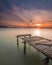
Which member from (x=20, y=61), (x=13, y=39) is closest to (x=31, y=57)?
(x=20, y=61)

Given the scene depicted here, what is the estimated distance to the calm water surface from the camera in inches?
93.4

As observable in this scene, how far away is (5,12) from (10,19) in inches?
10.5

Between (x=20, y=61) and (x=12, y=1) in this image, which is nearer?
(x=20, y=61)

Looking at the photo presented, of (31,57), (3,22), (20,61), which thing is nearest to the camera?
(20,61)

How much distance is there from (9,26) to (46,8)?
1.30 metres

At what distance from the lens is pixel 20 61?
2393mm

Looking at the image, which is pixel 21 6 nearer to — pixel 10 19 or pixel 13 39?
pixel 10 19

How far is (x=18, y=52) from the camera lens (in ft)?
9.57

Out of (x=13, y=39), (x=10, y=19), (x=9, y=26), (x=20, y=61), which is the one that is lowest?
(x=20, y=61)

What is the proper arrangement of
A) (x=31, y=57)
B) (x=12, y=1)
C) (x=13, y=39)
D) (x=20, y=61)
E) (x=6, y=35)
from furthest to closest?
1. (x=6, y=35)
2. (x=13, y=39)
3. (x=12, y=1)
4. (x=31, y=57)
5. (x=20, y=61)

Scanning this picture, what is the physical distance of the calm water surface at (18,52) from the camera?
2373 mm

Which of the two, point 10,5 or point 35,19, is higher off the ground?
point 10,5

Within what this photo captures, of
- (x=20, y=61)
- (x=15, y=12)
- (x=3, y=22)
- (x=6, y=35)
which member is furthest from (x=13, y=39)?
(x=20, y=61)

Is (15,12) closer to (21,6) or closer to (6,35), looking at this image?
(21,6)
